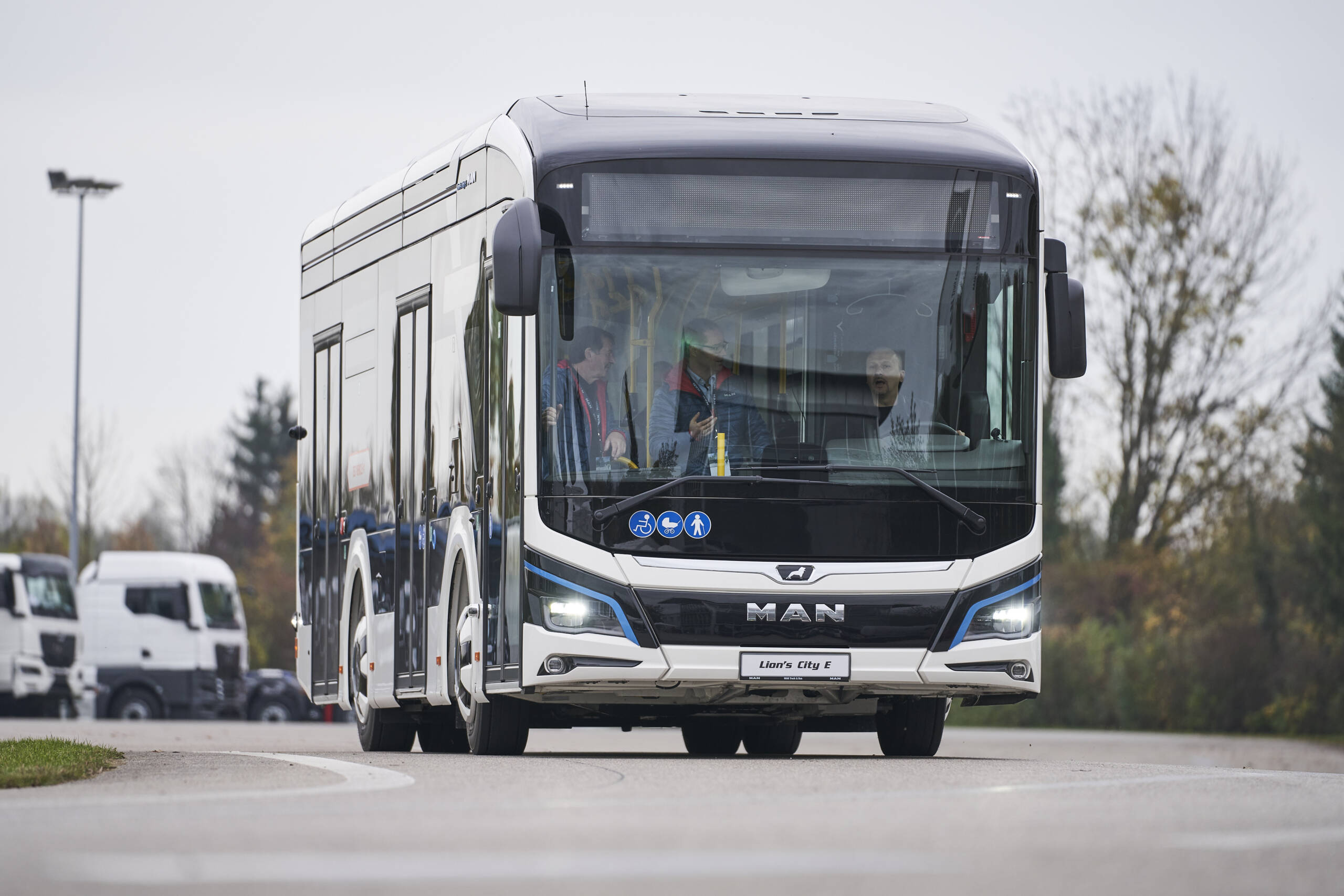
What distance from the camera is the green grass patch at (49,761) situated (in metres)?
10.9

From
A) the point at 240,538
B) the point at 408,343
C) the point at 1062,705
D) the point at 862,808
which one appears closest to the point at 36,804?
the point at 862,808

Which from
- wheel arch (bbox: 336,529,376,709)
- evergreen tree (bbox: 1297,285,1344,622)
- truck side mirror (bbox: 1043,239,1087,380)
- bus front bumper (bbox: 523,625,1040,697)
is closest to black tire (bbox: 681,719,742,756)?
wheel arch (bbox: 336,529,376,709)

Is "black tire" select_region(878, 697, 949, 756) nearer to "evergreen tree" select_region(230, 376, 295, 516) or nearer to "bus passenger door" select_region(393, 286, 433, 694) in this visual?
"bus passenger door" select_region(393, 286, 433, 694)


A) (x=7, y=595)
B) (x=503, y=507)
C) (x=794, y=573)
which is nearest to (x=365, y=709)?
(x=503, y=507)

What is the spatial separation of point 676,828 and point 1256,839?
1877mm

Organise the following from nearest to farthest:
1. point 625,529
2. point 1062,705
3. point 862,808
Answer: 1. point 862,808
2. point 625,529
3. point 1062,705

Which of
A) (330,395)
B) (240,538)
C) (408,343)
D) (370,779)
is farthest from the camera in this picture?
(240,538)

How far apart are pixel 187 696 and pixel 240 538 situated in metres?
51.7

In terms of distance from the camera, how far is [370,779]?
10883 mm

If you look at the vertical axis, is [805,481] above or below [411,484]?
below

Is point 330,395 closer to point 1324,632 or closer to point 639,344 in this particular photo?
point 639,344

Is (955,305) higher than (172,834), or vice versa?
(955,305)

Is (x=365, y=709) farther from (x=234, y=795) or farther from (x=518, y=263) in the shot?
(x=234, y=795)

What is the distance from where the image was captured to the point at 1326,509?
36344mm
